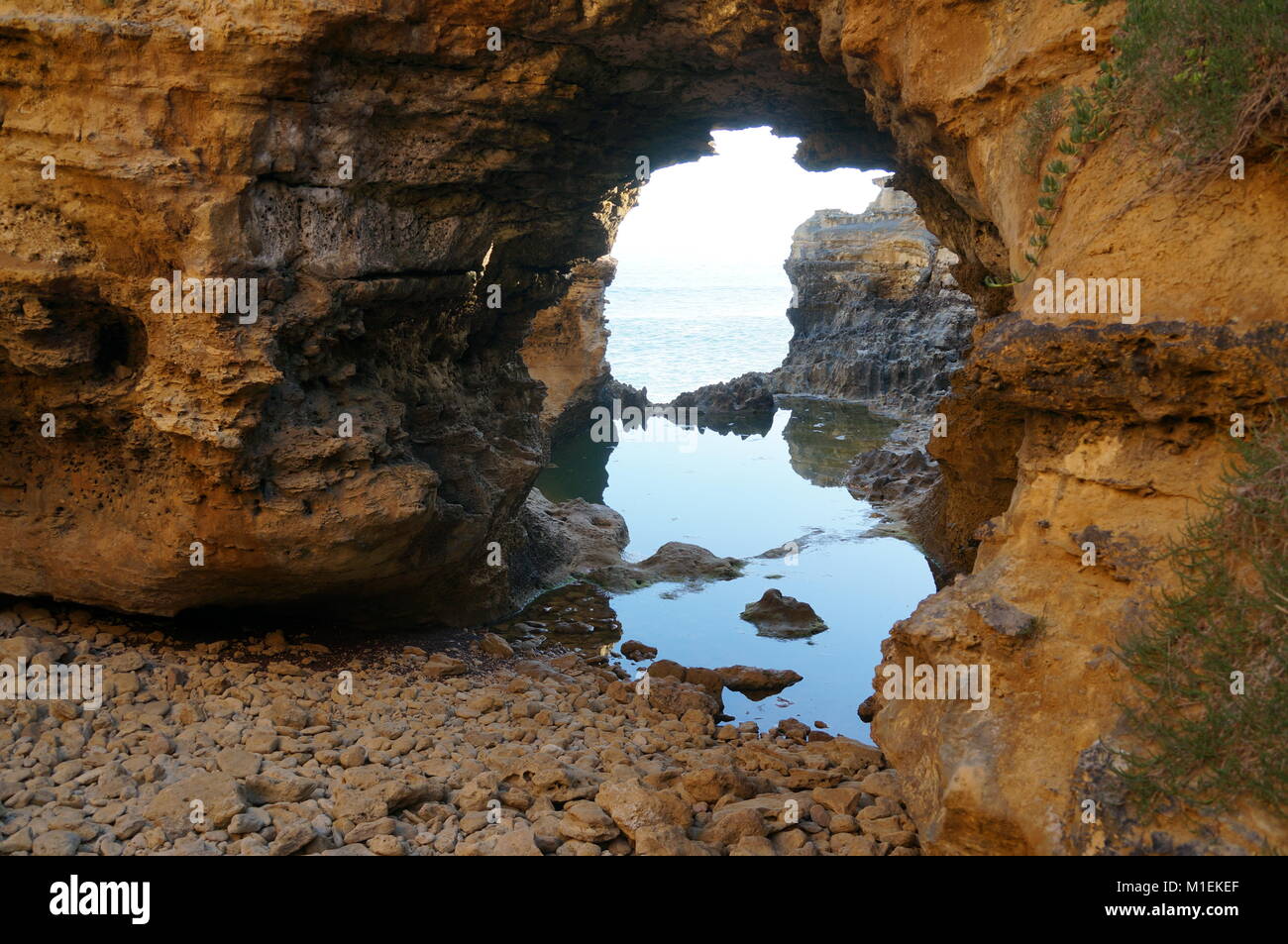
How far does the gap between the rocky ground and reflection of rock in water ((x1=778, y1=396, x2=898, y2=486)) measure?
962cm

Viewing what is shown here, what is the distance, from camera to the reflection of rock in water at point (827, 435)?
661 inches

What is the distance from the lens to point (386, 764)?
5516mm

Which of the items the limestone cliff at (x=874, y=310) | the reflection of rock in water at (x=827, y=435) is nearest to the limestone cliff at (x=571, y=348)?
the reflection of rock in water at (x=827, y=435)

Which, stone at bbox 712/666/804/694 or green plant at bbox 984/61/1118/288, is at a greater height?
green plant at bbox 984/61/1118/288

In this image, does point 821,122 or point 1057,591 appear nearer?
point 1057,591

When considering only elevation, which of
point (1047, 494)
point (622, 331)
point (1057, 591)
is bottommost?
point (1057, 591)

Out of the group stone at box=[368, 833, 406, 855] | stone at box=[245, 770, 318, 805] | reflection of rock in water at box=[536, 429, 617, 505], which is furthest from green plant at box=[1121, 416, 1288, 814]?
reflection of rock in water at box=[536, 429, 617, 505]

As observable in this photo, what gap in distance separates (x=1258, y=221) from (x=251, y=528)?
19.1 ft

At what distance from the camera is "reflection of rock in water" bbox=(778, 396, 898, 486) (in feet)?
55.1

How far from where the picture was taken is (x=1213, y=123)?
4.07m

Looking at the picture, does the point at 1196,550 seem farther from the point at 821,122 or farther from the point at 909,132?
the point at 821,122

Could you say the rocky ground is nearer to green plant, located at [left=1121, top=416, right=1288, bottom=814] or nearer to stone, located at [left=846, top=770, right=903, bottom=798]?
stone, located at [left=846, top=770, right=903, bottom=798]

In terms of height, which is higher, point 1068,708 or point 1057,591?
point 1057,591
